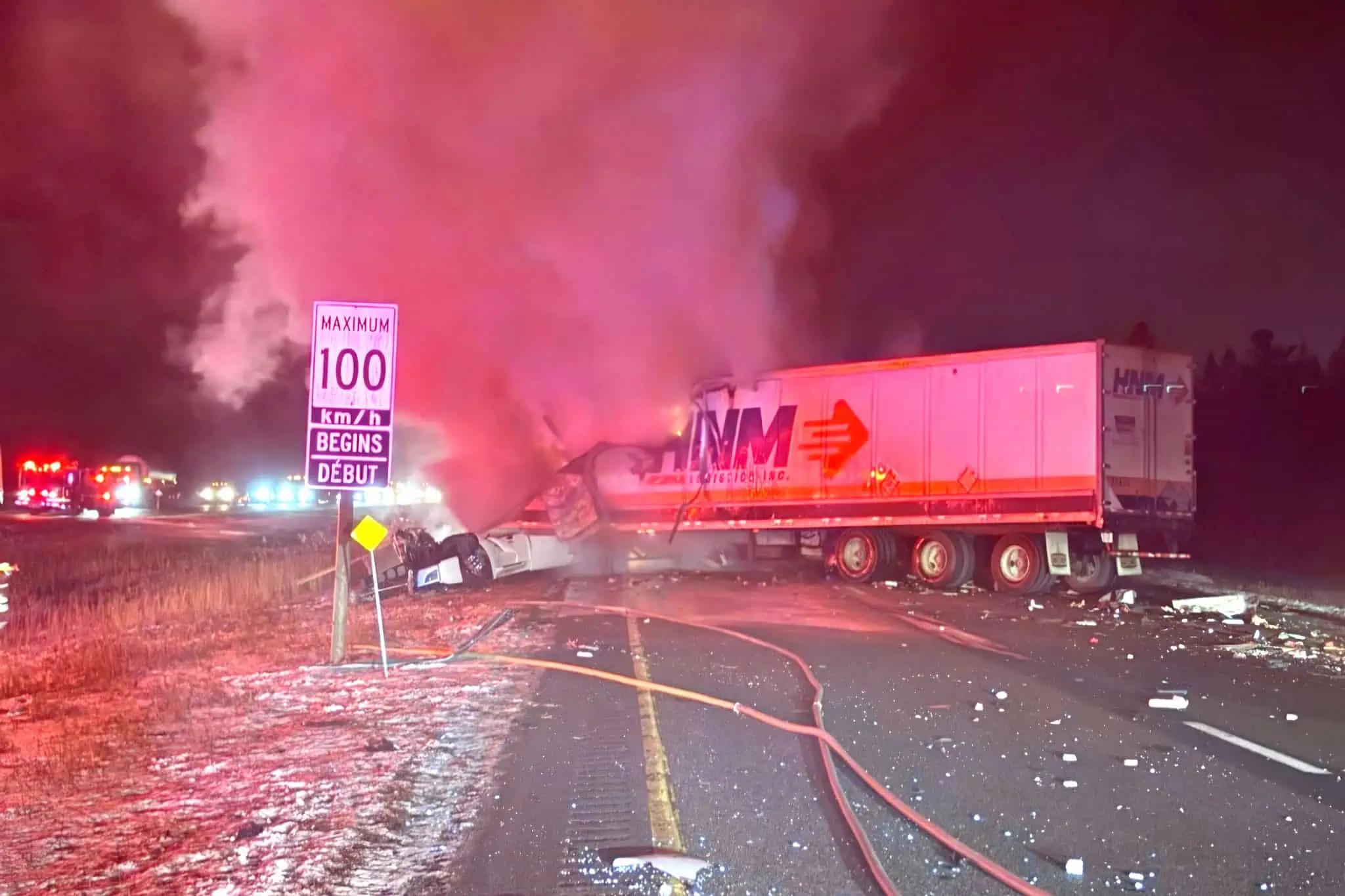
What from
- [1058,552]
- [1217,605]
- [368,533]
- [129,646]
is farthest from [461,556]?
[1217,605]

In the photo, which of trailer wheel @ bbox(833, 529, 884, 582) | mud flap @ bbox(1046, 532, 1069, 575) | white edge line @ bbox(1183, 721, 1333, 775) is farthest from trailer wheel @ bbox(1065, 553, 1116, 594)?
white edge line @ bbox(1183, 721, 1333, 775)

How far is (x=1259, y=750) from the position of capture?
21.4ft

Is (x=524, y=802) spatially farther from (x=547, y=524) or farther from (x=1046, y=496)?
(x=547, y=524)

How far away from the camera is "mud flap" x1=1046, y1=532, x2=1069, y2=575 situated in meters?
15.4

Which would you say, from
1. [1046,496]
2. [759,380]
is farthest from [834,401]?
[1046,496]

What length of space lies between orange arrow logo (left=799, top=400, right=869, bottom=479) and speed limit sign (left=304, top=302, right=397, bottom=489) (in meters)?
9.77

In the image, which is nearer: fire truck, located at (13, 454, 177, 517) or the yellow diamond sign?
the yellow diamond sign

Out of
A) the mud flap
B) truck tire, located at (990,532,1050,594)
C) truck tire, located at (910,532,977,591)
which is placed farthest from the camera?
truck tire, located at (910,532,977,591)

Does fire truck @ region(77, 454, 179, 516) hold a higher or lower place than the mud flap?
higher

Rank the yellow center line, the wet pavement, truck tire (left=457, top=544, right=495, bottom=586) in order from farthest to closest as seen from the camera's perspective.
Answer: truck tire (left=457, top=544, right=495, bottom=586) < the yellow center line < the wet pavement

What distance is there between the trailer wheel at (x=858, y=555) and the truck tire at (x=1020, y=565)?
1890 mm

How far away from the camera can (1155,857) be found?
467 centimetres

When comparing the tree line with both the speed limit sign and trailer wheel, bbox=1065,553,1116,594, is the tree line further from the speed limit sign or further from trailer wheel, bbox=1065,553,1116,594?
the speed limit sign

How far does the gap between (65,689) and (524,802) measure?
568cm
